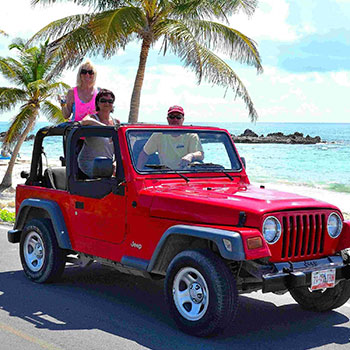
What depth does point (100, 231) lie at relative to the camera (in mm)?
6516

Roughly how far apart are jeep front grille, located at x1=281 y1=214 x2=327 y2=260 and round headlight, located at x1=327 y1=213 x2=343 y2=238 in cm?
9

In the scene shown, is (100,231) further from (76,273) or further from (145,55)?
(145,55)

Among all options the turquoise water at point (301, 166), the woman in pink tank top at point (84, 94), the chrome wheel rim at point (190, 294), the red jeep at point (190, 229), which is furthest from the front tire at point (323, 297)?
the turquoise water at point (301, 166)

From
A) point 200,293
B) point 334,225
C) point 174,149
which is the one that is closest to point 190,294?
point 200,293

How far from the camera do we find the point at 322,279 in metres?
5.49

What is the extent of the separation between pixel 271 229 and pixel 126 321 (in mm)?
1629

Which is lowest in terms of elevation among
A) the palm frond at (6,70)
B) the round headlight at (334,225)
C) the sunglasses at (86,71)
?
the round headlight at (334,225)

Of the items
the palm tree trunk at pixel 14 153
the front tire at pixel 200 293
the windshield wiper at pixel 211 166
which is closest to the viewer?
the front tire at pixel 200 293

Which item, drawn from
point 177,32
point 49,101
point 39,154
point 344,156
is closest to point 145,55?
point 177,32

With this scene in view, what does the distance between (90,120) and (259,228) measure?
2.58 metres

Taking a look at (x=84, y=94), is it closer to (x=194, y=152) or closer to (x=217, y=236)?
(x=194, y=152)

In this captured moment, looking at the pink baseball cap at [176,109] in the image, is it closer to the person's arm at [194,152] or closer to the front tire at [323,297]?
the person's arm at [194,152]

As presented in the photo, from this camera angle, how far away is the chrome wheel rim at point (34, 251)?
24.2 feet

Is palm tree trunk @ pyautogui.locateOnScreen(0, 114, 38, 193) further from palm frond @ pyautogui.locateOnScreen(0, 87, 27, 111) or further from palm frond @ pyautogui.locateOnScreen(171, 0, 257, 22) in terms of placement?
palm frond @ pyautogui.locateOnScreen(171, 0, 257, 22)
